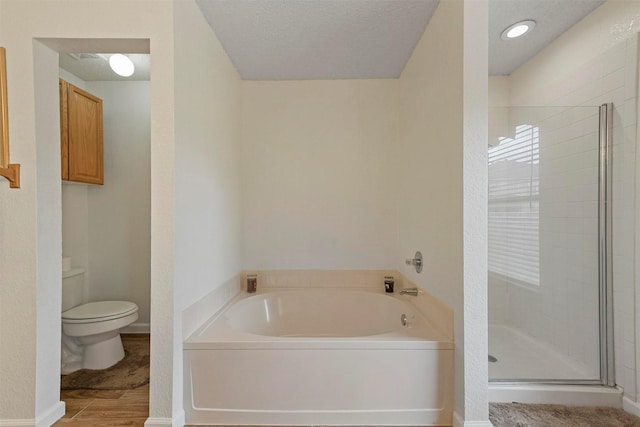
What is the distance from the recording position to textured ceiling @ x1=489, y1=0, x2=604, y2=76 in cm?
161

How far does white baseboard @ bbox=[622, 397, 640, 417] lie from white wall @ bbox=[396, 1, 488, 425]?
0.89m

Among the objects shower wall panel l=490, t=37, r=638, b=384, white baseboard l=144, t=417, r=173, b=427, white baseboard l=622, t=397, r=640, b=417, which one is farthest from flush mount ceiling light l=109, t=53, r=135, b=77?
white baseboard l=622, t=397, r=640, b=417

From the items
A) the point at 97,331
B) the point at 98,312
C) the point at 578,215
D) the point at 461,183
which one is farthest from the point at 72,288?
the point at 578,215

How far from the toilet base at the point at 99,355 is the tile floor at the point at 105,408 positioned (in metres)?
0.27

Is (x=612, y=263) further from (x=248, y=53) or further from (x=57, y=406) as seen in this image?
(x=57, y=406)

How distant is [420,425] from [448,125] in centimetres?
156

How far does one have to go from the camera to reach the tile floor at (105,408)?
4.75 ft

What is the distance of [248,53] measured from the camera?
2.05 meters

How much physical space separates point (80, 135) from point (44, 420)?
195cm

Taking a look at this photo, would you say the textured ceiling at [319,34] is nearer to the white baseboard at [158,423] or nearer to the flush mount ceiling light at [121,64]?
the flush mount ceiling light at [121,64]

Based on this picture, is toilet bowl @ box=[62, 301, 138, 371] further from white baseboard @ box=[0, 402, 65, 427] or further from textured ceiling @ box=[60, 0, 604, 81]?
textured ceiling @ box=[60, 0, 604, 81]

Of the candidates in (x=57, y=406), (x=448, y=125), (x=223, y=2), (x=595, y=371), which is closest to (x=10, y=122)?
(x=223, y=2)

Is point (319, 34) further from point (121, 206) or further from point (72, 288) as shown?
point (72, 288)

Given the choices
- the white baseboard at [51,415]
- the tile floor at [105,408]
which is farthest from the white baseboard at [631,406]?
the white baseboard at [51,415]
